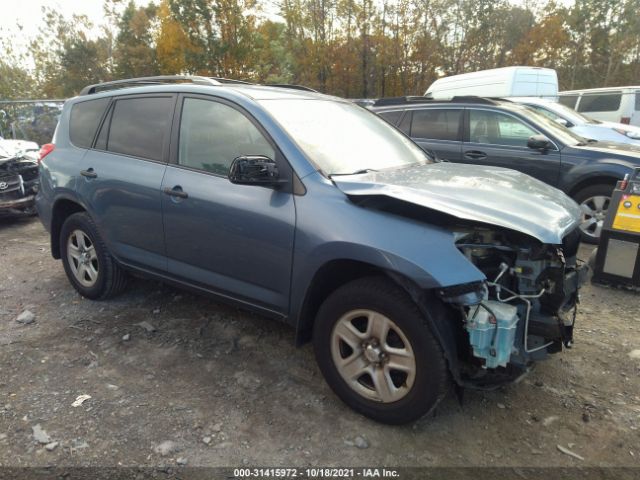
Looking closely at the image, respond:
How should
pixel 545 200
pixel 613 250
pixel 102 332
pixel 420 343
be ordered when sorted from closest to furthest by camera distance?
pixel 420 343, pixel 545 200, pixel 102 332, pixel 613 250

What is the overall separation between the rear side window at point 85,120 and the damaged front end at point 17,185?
3.06m

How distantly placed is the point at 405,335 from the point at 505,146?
191 inches

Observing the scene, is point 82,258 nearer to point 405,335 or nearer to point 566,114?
point 405,335

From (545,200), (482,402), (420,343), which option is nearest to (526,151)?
(545,200)

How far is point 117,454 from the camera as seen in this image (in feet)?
7.87

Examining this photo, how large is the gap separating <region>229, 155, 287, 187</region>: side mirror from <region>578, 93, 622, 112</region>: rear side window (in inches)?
489

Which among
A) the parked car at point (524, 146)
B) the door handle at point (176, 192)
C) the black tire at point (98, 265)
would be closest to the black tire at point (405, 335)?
the door handle at point (176, 192)

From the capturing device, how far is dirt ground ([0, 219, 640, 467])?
2.40 m

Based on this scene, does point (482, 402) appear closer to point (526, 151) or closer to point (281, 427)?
point (281, 427)

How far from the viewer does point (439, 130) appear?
6.91 meters

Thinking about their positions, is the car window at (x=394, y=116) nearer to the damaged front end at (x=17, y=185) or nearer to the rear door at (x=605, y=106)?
the damaged front end at (x=17, y=185)

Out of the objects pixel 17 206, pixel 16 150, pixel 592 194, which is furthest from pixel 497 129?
pixel 16 150

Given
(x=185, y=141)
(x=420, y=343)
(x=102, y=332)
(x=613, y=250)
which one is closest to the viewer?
(x=420, y=343)

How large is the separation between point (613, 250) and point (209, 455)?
403cm
